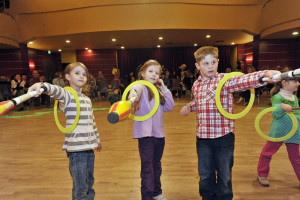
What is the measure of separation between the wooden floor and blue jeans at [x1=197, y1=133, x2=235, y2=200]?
16.0 inches

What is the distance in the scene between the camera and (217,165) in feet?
5.87

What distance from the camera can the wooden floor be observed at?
7.51ft

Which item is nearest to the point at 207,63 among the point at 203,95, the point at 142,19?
the point at 203,95

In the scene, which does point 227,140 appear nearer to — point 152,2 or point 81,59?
point 152,2

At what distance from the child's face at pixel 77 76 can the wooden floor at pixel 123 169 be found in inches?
47.3

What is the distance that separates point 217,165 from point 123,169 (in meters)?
1.46

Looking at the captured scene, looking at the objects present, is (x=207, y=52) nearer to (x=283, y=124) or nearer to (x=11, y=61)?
(x=283, y=124)

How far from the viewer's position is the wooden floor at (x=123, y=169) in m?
2.29

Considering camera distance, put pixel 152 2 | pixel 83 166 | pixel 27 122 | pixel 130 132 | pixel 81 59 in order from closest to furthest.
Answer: pixel 83 166 → pixel 130 132 → pixel 27 122 → pixel 152 2 → pixel 81 59

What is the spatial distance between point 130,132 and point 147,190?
9.76 ft

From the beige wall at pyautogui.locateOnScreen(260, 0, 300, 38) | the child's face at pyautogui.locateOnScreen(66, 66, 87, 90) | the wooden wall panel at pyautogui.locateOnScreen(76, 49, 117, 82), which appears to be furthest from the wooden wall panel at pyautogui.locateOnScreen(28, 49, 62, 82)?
the child's face at pyautogui.locateOnScreen(66, 66, 87, 90)

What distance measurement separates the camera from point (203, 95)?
1.79 meters

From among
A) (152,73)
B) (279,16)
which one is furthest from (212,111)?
(279,16)

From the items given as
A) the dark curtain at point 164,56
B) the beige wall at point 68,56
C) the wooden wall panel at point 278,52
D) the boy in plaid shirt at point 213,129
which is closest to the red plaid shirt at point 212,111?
the boy in plaid shirt at point 213,129
